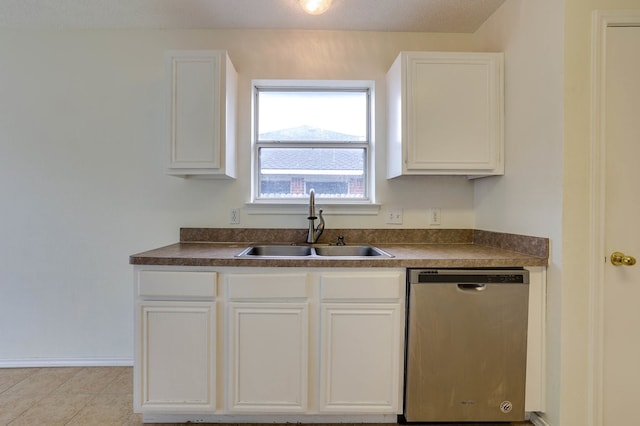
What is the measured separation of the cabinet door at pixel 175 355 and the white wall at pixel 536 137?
1748 mm

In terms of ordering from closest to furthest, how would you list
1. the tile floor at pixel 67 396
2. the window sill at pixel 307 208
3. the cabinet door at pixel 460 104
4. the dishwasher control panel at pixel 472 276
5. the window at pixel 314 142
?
the dishwasher control panel at pixel 472 276 < the tile floor at pixel 67 396 < the cabinet door at pixel 460 104 < the window sill at pixel 307 208 < the window at pixel 314 142

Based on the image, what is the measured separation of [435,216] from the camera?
7.75ft

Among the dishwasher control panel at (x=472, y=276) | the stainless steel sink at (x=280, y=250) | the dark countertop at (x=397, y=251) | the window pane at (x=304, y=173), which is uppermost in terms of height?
the window pane at (x=304, y=173)

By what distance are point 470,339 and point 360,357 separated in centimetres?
57

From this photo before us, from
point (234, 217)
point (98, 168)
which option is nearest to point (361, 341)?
point (234, 217)

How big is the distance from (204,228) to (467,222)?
76.6 inches

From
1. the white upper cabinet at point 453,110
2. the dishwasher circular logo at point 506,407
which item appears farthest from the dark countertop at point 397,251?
the dishwasher circular logo at point 506,407

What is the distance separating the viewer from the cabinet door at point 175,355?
1.66 m

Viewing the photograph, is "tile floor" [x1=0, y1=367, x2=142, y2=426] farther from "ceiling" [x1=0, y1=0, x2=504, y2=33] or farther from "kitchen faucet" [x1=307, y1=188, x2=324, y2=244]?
"ceiling" [x1=0, y1=0, x2=504, y2=33]

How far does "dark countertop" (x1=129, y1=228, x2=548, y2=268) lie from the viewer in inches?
64.8

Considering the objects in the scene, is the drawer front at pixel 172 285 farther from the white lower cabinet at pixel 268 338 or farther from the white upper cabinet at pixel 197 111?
the white upper cabinet at pixel 197 111

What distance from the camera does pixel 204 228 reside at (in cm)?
233

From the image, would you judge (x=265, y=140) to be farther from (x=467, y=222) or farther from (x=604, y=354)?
(x=604, y=354)

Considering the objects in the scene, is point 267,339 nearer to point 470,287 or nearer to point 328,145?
point 470,287
